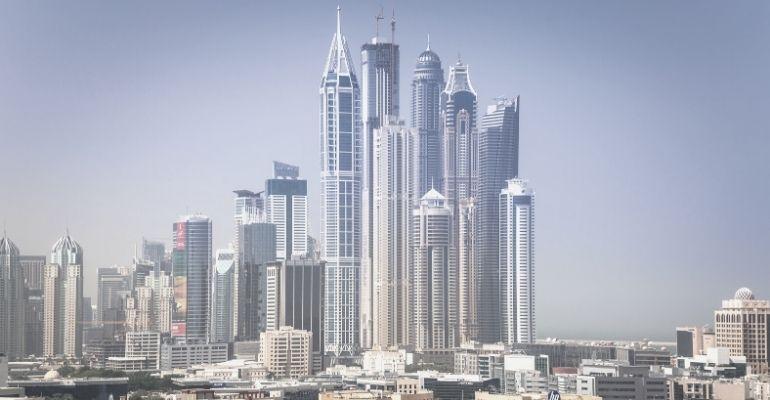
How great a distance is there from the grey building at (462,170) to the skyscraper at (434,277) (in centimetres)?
23

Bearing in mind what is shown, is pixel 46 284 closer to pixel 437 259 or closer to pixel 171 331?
pixel 171 331

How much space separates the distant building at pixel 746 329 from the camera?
Result: 28500 mm

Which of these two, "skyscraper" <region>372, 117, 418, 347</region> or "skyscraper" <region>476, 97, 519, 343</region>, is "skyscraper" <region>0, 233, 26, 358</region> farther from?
"skyscraper" <region>476, 97, 519, 343</region>

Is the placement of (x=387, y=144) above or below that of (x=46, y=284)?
above

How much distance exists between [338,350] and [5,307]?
7613mm

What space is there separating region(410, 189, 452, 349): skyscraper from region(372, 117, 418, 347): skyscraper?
0.24 m

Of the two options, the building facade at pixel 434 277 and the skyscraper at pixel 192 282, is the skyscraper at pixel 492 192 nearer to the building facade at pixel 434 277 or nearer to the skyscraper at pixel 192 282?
the building facade at pixel 434 277

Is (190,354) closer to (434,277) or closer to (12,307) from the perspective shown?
(12,307)

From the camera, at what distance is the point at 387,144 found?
41.7m

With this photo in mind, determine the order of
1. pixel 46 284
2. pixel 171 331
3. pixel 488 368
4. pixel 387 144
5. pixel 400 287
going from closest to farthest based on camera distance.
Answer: pixel 488 368 < pixel 46 284 < pixel 171 331 < pixel 400 287 < pixel 387 144

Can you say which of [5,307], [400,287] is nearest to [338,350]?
[400,287]

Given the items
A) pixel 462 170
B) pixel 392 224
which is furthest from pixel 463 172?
pixel 392 224

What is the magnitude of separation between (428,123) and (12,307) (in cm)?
1280

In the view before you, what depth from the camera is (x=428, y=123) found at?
42.1m
